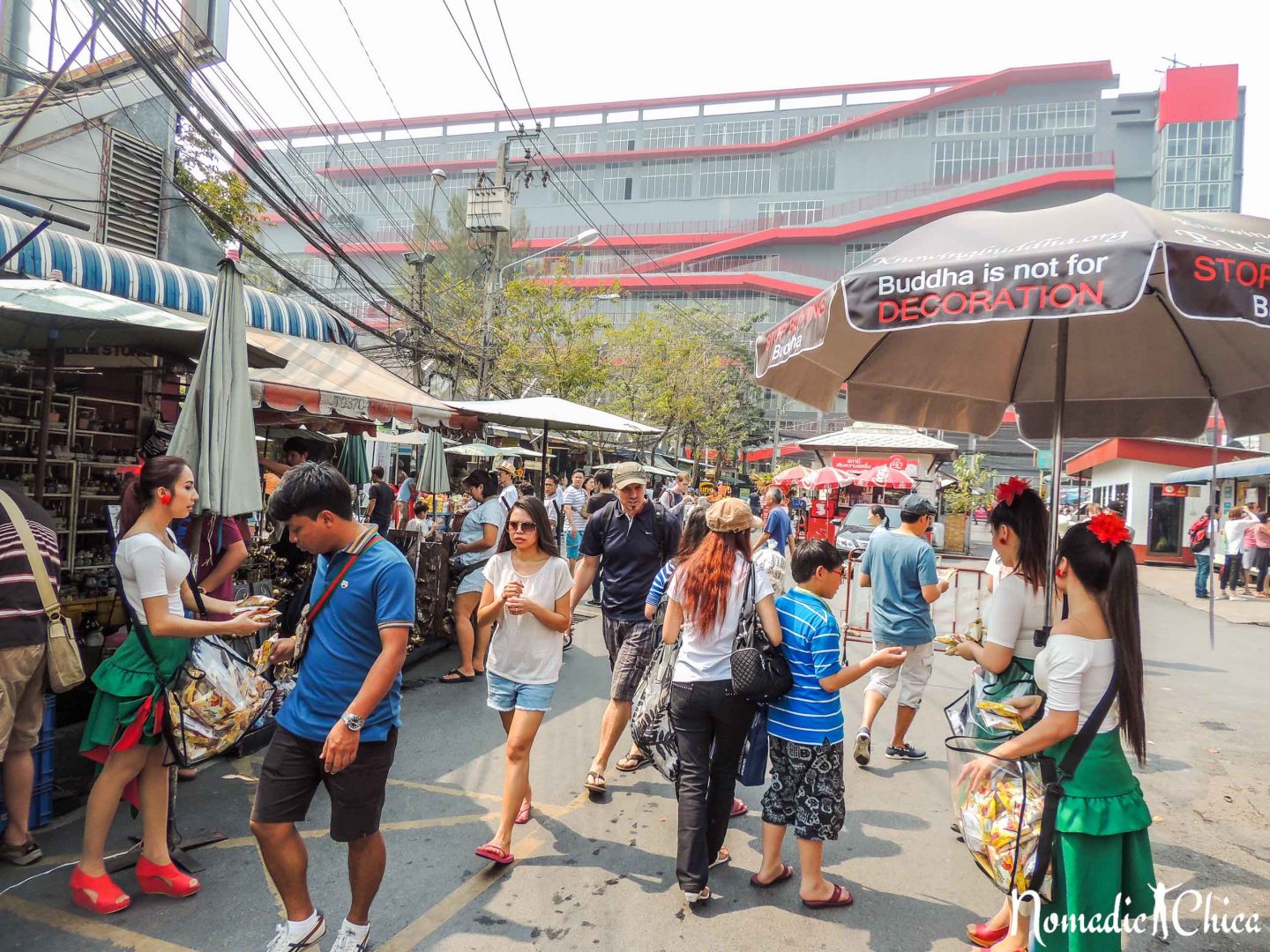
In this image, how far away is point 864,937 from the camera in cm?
328

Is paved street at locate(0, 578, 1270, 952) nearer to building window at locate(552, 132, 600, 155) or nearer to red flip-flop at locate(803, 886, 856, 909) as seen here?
red flip-flop at locate(803, 886, 856, 909)

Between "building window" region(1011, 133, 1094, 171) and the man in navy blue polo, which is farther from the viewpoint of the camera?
"building window" region(1011, 133, 1094, 171)

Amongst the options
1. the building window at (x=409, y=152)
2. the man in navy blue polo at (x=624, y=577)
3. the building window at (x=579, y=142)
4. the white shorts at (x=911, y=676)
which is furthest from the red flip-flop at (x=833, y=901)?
the building window at (x=409, y=152)

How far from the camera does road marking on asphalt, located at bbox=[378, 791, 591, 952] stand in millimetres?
3118

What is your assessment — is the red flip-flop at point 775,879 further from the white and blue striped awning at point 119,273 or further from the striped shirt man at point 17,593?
the white and blue striped awning at point 119,273

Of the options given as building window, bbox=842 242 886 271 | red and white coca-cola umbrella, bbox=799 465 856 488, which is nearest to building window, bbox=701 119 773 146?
building window, bbox=842 242 886 271

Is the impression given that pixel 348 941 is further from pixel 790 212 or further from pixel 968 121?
pixel 968 121

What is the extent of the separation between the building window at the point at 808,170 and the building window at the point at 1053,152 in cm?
1272

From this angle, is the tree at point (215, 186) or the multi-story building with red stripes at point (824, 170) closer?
the tree at point (215, 186)

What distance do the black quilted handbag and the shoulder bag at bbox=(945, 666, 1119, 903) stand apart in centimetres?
88

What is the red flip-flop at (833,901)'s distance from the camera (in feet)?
11.4

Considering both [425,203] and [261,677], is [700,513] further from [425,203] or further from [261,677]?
[425,203]

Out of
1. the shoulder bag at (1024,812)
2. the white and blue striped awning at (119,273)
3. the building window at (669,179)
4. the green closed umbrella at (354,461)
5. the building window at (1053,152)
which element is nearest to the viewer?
the shoulder bag at (1024,812)

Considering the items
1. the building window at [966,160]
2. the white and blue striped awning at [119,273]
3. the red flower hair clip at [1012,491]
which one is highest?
the building window at [966,160]
